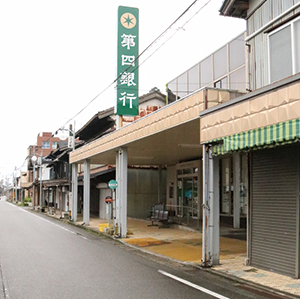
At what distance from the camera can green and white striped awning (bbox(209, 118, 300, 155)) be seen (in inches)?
271

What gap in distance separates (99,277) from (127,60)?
12697 mm

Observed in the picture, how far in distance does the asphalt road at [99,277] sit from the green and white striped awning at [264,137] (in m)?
2.94

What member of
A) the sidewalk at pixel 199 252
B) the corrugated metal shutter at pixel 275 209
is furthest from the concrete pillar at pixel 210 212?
the corrugated metal shutter at pixel 275 209

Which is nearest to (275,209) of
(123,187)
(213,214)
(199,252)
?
(213,214)

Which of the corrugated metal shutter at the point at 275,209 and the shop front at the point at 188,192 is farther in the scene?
the shop front at the point at 188,192

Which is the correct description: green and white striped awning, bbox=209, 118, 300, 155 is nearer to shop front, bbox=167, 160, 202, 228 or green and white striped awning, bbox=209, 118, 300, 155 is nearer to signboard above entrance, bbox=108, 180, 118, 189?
signboard above entrance, bbox=108, 180, 118, 189

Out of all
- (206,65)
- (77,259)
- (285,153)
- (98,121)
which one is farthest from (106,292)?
(98,121)

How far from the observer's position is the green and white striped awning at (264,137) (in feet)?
22.6

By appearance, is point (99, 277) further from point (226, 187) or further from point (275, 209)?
point (226, 187)

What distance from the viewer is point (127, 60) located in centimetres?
1878

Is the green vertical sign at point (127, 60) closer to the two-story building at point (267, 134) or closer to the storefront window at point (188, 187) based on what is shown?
the storefront window at point (188, 187)

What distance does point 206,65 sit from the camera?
57.6 ft

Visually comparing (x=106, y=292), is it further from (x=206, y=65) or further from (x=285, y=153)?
(x=206, y=65)

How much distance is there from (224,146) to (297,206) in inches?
82.0
